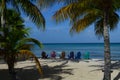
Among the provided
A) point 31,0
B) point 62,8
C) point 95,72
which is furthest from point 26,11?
point 95,72

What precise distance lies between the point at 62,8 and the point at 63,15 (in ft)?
1.64

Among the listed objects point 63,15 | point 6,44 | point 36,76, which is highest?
point 63,15

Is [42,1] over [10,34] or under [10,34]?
over

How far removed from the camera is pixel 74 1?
16.3m

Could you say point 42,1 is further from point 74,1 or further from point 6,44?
point 6,44

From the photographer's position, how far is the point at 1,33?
1719 centimetres

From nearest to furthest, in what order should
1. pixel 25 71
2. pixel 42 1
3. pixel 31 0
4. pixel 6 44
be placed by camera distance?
1. pixel 42 1
2. pixel 6 44
3. pixel 31 0
4. pixel 25 71

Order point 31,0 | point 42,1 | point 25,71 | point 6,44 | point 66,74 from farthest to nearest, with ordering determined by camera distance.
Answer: point 25,71
point 66,74
point 31,0
point 6,44
point 42,1

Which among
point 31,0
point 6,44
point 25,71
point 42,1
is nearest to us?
point 42,1

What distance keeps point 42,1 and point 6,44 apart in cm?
293

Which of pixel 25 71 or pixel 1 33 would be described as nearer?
pixel 1 33

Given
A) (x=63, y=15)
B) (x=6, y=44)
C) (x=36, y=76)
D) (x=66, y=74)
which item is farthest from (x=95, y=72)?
(x=6, y=44)

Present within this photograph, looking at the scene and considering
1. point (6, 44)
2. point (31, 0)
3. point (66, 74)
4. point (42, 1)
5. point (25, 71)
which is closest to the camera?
point (42, 1)

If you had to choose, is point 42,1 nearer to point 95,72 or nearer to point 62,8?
point 62,8
